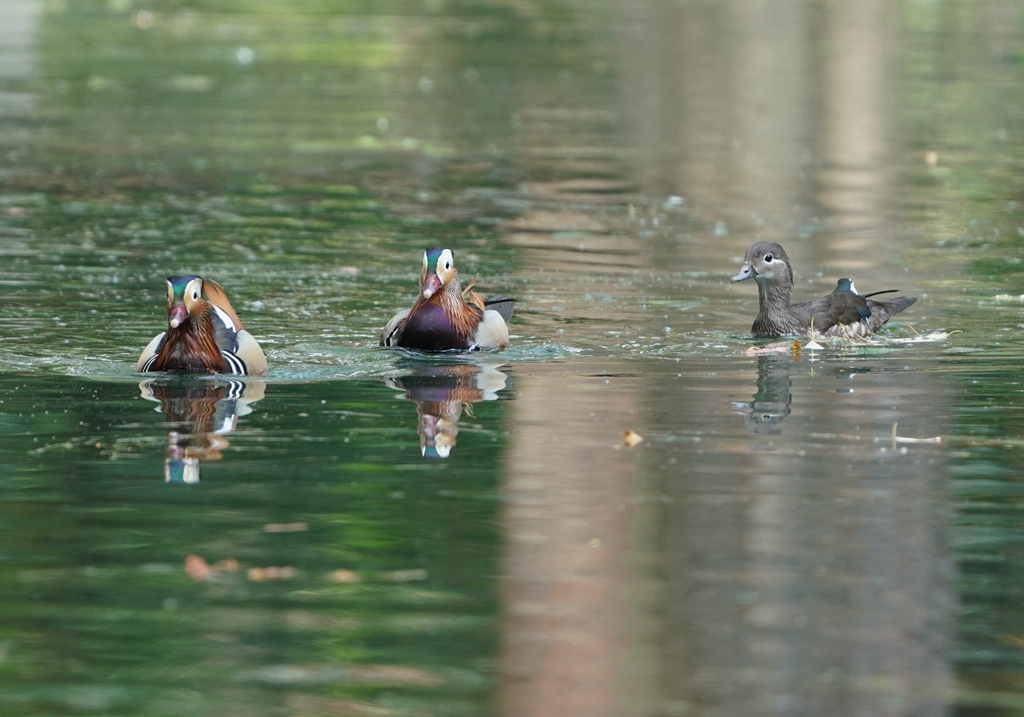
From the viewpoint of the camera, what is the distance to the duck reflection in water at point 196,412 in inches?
373

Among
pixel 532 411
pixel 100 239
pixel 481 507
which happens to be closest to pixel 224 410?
pixel 532 411

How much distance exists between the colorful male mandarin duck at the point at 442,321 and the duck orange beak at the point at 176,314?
5.65 ft

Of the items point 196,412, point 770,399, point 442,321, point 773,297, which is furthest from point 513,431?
point 773,297

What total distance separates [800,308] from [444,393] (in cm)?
319

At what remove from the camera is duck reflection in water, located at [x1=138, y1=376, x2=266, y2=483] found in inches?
373

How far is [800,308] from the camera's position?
44.6 ft

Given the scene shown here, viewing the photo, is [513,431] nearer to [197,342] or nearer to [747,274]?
[197,342]

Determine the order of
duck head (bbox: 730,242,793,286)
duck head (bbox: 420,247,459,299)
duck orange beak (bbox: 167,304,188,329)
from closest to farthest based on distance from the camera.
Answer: duck orange beak (bbox: 167,304,188,329) → duck head (bbox: 420,247,459,299) → duck head (bbox: 730,242,793,286)

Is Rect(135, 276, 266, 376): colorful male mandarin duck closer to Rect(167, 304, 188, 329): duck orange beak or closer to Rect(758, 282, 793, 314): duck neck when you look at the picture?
Rect(167, 304, 188, 329): duck orange beak

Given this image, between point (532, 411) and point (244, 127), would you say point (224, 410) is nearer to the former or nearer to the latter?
point (532, 411)

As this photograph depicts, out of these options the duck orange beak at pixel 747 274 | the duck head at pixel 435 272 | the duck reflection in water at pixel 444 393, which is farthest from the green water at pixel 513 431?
the duck head at pixel 435 272

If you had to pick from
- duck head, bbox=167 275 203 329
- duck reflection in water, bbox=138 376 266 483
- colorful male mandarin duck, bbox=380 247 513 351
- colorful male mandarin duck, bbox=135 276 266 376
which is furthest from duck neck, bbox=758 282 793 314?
duck head, bbox=167 275 203 329

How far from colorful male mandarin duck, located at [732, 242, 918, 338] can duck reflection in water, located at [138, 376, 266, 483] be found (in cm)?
363

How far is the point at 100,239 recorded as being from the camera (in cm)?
1708
